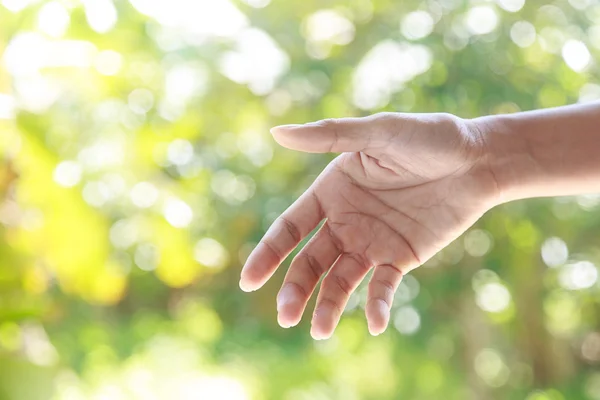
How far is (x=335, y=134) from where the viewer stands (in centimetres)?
70

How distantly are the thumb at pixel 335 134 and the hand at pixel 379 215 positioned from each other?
0.06 feet

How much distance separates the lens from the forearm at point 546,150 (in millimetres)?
858

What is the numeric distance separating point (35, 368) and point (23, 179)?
1.15 ft

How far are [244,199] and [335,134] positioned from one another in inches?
57.0

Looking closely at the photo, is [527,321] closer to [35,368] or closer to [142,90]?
[142,90]

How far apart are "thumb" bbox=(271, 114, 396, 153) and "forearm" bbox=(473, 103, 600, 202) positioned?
19 centimetres

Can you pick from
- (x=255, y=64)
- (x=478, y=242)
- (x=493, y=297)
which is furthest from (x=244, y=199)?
(x=493, y=297)

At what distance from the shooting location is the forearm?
858 mm

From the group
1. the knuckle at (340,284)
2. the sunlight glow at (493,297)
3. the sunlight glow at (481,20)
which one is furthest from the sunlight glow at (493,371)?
the knuckle at (340,284)

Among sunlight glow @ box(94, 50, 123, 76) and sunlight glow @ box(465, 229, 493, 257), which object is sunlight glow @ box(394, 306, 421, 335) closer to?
sunlight glow @ box(465, 229, 493, 257)

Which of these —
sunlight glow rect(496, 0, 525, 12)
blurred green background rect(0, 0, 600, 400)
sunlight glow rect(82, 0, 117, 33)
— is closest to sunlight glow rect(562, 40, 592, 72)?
blurred green background rect(0, 0, 600, 400)

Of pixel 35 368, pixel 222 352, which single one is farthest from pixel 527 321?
pixel 35 368

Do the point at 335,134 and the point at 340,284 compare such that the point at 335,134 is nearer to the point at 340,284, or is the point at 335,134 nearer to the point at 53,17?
the point at 340,284

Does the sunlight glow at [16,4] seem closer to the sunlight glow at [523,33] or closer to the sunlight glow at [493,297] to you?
the sunlight glow at [523,33]
